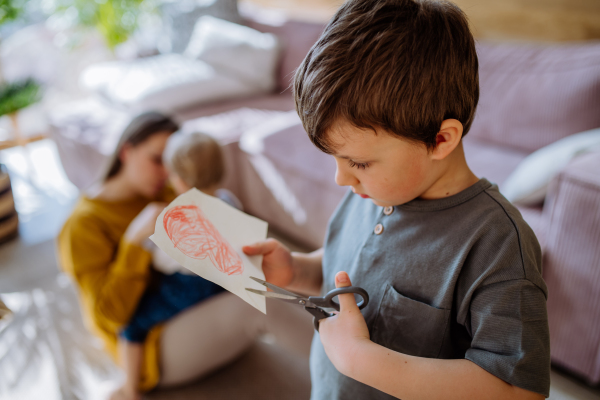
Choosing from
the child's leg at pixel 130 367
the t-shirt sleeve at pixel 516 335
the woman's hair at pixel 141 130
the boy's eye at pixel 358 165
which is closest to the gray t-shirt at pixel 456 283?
the t-shirt sleeve at pixel 516 335

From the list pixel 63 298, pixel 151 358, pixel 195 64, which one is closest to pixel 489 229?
pixel 151 358

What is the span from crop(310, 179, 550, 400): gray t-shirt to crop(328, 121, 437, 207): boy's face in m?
0.05

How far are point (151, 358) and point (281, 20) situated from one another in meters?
2.34

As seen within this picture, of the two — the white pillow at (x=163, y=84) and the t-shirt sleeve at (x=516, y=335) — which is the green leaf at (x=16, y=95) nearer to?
the white pillow at (x=163, y=84)

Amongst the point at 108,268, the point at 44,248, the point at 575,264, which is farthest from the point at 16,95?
the point at 575,264

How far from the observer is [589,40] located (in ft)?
6.20

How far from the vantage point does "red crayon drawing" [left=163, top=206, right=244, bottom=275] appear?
62 cm

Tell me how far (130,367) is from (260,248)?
83cm

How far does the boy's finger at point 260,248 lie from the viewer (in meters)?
0.68

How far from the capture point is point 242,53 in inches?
108

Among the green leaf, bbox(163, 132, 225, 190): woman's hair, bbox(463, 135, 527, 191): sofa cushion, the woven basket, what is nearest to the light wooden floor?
bbox(463, 135, 527, 191): sofa cushion

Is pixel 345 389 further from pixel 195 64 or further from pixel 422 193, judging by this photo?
pixel 195 64

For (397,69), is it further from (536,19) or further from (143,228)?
(536,19)

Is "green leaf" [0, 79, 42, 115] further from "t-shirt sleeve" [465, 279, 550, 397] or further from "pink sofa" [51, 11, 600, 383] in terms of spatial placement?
"t-shirt sleeve" [465, 279, 550, 397]
